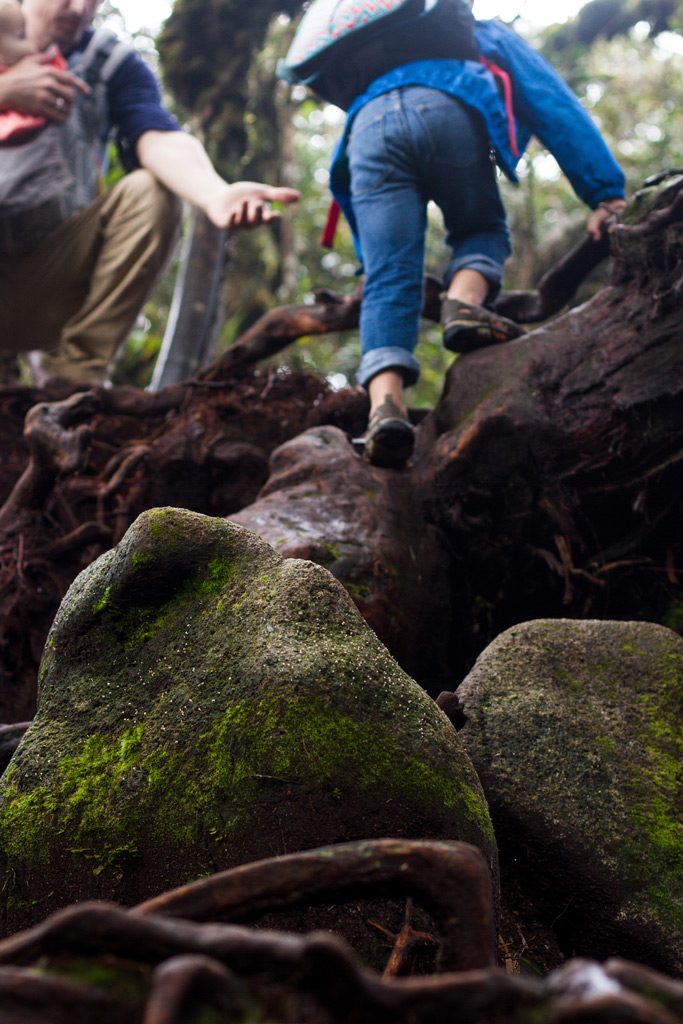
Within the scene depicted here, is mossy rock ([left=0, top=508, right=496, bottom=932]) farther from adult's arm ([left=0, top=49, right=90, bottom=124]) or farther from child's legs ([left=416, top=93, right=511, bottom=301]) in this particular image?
adult's arm ([left=0, top=49, right=90, bottom=124])

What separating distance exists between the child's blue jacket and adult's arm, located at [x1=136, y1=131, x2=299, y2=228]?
50 cm

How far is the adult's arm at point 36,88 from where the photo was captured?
4.58 meters

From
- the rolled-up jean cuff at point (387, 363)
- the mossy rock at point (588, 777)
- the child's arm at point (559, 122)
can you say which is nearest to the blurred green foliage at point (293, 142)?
the child's arm at point (559, 122)

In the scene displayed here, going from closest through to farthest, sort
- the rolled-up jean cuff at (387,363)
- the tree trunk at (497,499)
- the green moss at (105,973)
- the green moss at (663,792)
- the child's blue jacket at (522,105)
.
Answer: the green moss at (105,973)
the green moss at (663,792)
the tree trunk at (497,499)
the rolled-up jean cuff at (387,363)
the child's blue jacket at (522,105)

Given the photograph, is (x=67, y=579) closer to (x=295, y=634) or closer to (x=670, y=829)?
(x=295, y=634)

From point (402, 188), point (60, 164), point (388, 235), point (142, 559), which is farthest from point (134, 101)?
point (142, 559)

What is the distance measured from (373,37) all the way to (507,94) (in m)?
0.62

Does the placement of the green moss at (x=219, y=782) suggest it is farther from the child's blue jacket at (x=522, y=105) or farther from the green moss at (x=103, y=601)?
the child's blue jacket at (x=522, y=105)

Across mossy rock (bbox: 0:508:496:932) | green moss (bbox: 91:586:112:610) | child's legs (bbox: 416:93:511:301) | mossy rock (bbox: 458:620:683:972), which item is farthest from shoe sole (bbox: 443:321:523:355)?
green moss (bbox: 91:586:112:610)

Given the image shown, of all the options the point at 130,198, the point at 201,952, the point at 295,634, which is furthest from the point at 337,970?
the point at 130,198

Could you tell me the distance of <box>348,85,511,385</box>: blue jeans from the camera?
11.6 feet

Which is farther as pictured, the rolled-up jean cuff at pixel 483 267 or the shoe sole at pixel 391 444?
the rolled-up jean cuff at pixel 483 267

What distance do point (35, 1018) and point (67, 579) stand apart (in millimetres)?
2889

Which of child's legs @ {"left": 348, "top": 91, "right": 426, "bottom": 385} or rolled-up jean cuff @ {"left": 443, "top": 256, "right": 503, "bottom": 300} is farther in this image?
rolled-up jean cuff @ {"left": 443, "top": 256, "right": 503, "bottom": 300}
